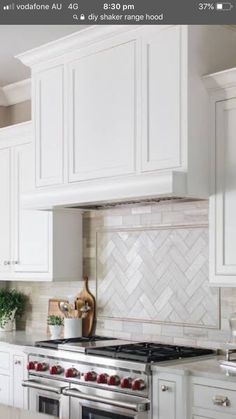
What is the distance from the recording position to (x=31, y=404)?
14.4 feet

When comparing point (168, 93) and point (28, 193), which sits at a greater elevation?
point (168, 93)

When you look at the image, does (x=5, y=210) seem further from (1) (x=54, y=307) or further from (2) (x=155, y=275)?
(2) (x=155, y=275)

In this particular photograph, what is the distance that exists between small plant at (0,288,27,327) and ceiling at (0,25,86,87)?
1751mm

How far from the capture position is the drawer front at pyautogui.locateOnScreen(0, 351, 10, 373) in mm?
4773

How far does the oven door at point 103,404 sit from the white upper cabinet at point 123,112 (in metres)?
1.09

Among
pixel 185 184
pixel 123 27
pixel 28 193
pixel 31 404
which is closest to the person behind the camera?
pixel 185 184

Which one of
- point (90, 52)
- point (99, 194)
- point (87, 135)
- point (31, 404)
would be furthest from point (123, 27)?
point (31, 404)

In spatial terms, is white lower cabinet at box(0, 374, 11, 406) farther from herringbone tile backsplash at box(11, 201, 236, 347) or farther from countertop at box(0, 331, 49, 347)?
herringbone tile backsplash at box(11, 201, 236, 347)

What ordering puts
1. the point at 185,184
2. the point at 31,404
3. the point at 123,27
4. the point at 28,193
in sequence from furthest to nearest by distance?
the point at 28,193 < the point at 31,404 < the point at 123,27 < the point at 185,184

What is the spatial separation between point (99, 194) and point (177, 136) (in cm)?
64

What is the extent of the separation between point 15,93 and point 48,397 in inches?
101

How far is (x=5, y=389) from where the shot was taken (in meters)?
4.78

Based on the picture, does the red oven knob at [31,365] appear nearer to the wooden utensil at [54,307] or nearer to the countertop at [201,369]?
the wooden utensil at [54,307]

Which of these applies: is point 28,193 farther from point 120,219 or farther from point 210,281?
point 210,281
